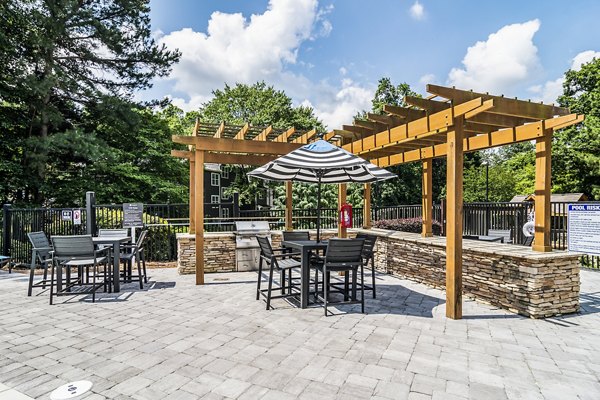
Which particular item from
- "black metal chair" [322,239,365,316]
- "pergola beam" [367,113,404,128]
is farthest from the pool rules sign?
"black metal chair" [322,239,365,316]

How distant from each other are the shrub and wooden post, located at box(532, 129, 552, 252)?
6.74 meters

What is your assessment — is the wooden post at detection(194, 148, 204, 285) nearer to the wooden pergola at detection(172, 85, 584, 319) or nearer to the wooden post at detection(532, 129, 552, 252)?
the wooden pergola at detection(172, 85, 584, 319)

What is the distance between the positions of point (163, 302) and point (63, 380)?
218 cm

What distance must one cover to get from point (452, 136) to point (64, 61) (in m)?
13.9

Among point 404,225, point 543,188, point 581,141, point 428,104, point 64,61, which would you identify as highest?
point 64,61

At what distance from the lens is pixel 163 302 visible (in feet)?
15.3

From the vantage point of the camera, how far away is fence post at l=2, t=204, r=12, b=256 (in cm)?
788

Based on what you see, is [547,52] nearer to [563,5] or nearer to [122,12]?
[563,5]

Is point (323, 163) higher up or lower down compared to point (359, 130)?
lower down

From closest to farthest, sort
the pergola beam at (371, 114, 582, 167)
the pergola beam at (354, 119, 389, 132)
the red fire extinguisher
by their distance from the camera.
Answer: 1. the pergola beam at (371, 114, 582, 167)
2. the pergola beam at (354, 119, 389, 132)
3. the red fire extinguisher

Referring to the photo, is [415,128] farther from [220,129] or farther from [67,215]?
[67,215]

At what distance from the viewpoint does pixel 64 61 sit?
39.6 feet

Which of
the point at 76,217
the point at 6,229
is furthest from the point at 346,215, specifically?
the point at 6,229

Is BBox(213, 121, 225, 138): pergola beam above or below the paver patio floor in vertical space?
above
